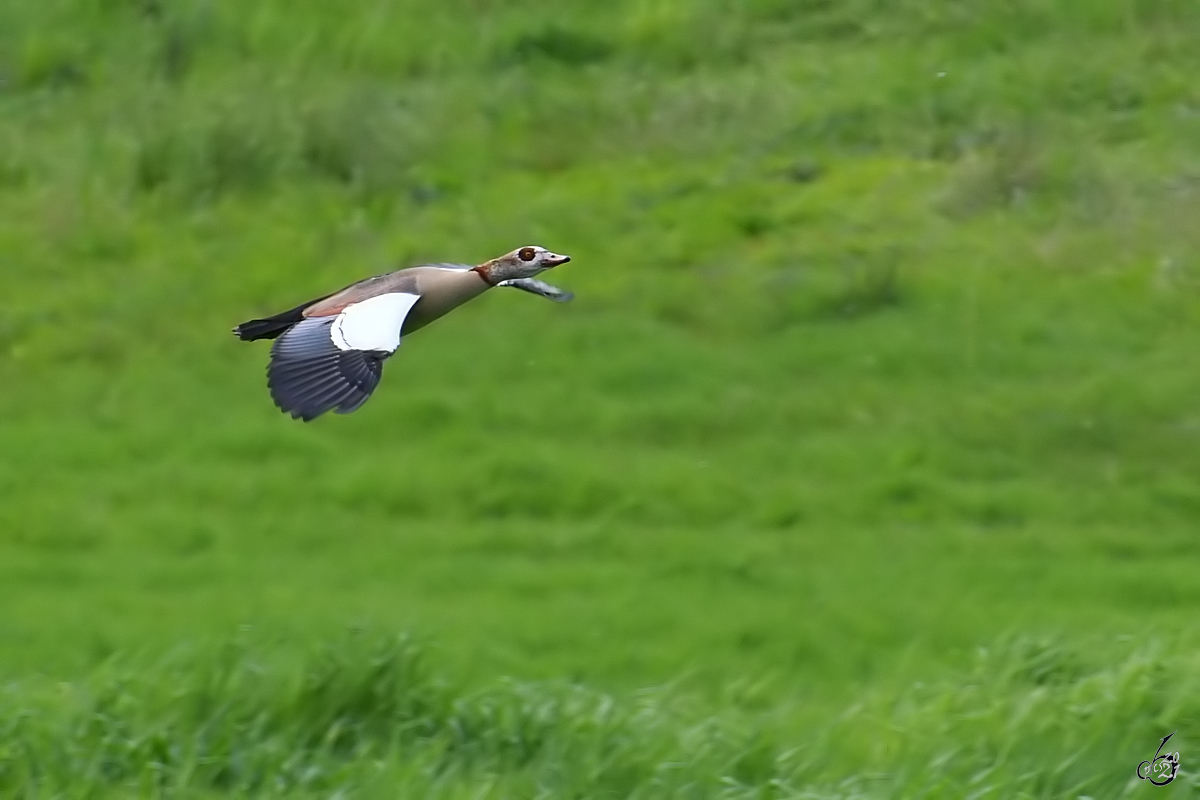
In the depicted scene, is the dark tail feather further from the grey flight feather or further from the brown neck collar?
the brown neck collar

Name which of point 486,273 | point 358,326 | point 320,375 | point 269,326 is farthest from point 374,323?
point 269,326

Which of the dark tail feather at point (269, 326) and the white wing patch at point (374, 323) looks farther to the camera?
the dark tail feather at point (269, 326)

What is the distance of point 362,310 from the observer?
502 centimetres

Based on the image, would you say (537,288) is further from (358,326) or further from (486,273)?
(358,326)

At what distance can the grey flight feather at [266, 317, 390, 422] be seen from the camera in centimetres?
468

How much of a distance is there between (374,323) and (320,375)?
0.17 meters

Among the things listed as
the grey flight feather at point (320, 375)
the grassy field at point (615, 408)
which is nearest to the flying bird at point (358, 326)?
the grey flight feather at point (320, 375)

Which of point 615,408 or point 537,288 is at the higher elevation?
point 537,288

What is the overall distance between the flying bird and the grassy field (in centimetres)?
177

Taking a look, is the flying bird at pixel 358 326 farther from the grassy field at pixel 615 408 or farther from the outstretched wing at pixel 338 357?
the grassy field at pixel 615 408

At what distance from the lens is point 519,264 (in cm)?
519

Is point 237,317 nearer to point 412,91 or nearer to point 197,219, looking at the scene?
point 197,219

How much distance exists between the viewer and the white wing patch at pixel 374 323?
481 centimetres

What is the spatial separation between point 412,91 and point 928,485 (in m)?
5.22
